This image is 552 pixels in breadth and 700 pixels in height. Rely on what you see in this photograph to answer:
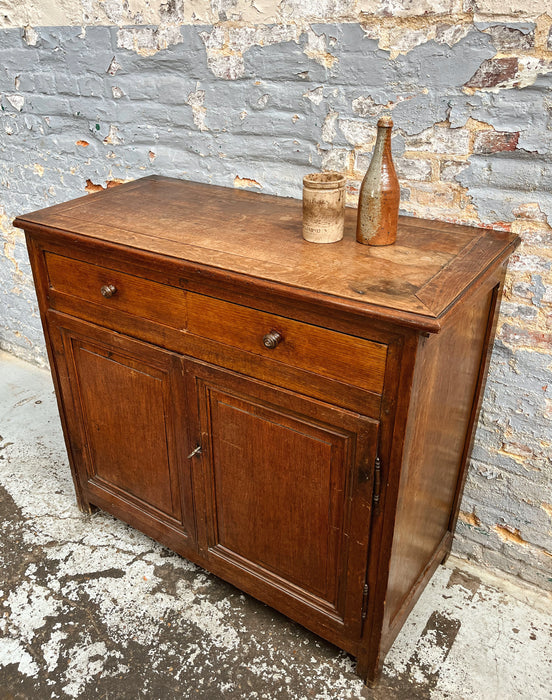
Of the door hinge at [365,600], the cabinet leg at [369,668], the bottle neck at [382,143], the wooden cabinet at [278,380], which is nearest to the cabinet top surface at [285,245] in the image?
the wooden cabinet at [278,380]

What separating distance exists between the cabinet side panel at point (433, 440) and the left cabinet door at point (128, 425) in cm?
73

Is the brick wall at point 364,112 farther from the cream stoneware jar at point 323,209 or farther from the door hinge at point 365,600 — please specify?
the door hinge at point 365,600

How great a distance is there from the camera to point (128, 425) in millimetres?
2084

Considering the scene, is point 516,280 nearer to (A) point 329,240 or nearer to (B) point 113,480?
(A) point 329,240

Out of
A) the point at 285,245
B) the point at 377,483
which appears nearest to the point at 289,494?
the point at 377,483

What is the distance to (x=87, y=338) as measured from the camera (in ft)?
6.63

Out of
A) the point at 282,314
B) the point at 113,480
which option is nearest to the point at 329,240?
the point at 282,314

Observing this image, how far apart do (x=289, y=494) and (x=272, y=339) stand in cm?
51

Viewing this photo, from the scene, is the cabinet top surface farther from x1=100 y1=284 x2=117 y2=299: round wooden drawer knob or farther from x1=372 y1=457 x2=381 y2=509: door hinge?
x1=372 y1=457 x2=381 y2=509: door hinge

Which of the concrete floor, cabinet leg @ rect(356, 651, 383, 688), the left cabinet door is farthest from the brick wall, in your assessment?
the left cabinet door

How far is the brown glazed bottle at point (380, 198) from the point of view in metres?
1.54

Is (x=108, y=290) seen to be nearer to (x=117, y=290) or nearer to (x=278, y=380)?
(x=117, y=290)

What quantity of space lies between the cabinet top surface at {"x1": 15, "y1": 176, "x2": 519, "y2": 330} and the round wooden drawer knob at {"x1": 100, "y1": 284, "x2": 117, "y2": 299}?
154 mm

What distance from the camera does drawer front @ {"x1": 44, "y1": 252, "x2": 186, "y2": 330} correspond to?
1.72m
